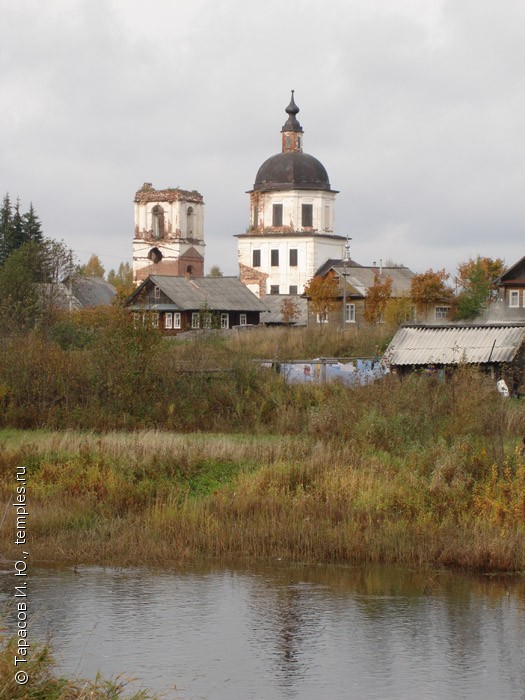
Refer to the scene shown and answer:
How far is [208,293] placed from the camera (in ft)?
216

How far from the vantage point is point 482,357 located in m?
31.3

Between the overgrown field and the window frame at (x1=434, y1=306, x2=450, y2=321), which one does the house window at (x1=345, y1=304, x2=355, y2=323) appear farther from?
the overgrown field

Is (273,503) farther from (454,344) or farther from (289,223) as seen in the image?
(289,223)

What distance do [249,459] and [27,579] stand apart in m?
5.74

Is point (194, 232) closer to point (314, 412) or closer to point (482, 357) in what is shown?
point (482, 357)

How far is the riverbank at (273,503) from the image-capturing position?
15406mm

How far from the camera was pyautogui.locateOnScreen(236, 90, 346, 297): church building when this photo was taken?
3383 inches

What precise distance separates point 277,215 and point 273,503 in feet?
235

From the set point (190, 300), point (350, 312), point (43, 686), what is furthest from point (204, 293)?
point (43, 686)

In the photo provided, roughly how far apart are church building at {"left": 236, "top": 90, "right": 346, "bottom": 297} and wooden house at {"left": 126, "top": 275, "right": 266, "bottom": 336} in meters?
18.6

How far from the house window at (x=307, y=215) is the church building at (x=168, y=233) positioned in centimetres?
833

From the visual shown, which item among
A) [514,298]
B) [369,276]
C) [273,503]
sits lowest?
[273,503]

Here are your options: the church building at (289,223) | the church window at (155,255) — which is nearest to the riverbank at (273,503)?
the church building at (289,223)

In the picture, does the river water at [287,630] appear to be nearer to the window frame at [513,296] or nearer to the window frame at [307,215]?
the window frame at [513,296]
